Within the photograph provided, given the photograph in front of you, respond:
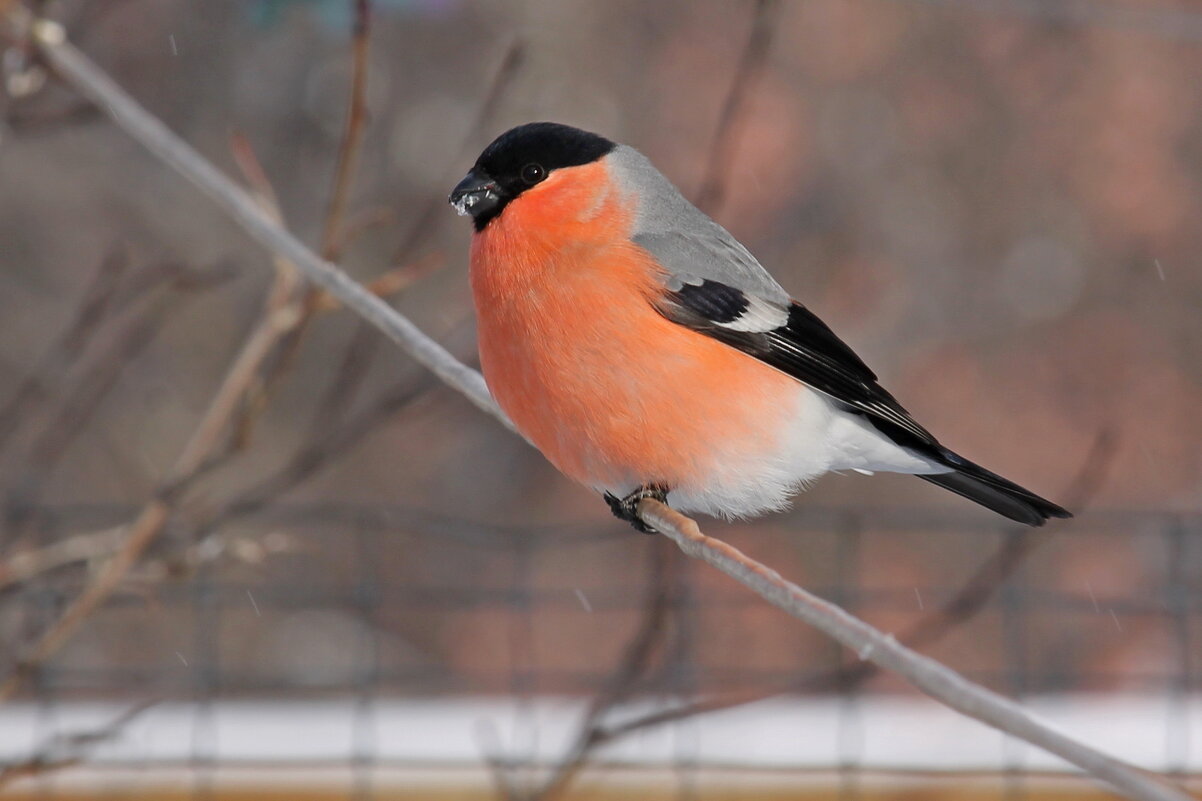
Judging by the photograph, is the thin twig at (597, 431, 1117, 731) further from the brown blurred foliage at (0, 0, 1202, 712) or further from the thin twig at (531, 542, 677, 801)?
the brown blurred foliage at (0, 0, 1202, 712)

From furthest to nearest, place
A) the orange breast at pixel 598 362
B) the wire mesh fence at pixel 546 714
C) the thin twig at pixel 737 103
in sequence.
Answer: the wire mesh fence at pixel 546 714, the orange breast at pixel 598 362, the thin twig at pixel 737 103

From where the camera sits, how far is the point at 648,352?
1436 millimetres

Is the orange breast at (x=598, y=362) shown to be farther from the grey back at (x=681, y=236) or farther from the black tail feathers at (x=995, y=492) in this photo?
the black tail feathers at (x=995, y=492)

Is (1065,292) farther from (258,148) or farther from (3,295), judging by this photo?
(3,295)

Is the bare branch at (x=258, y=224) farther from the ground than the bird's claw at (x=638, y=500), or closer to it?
farther from the ground

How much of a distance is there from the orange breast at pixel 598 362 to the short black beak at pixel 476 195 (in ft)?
0.07

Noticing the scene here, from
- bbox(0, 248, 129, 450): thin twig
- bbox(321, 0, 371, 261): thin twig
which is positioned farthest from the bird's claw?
bbox(0, 248, 129, 450): thin twig

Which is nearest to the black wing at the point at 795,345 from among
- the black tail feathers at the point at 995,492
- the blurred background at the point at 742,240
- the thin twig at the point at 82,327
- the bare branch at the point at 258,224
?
the black tail feathers at the point at 995,492

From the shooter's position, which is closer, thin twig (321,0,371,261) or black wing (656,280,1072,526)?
thin twig (321,0,371,261)

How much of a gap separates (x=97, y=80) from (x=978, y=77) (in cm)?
626

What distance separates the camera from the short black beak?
4.78ft

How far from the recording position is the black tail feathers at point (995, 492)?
1164mm

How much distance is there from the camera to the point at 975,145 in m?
6.99

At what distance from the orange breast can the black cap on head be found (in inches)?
0.6
